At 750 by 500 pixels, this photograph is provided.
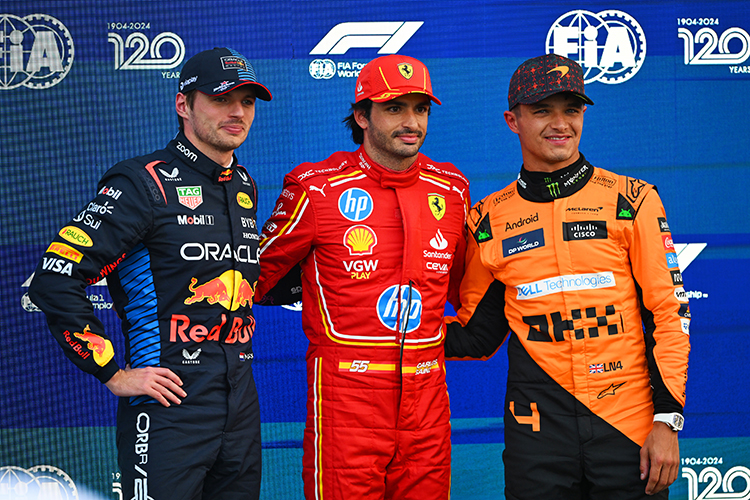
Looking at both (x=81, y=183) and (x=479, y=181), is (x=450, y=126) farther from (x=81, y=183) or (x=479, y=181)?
(x=81, y=183)

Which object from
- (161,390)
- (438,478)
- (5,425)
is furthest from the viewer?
(5,425)

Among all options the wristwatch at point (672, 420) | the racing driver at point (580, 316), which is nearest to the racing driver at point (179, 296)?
the racing driver at point (580, 316)

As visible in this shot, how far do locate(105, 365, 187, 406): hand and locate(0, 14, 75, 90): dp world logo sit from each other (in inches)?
82.9

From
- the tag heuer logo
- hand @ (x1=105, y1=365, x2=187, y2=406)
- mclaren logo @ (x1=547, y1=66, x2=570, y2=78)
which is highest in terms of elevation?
mclaren logo @ (x1=547, y1=66, x2=570, y2=78)

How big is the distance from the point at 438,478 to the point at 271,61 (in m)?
2.23

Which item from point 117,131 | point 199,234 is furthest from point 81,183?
point 199,234

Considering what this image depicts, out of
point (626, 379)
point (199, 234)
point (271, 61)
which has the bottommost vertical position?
point (626, 379)

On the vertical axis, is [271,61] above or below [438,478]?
above

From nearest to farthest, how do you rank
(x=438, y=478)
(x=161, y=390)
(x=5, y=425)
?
1. (x=161, y=390)
2. (x=438, y=478)
3. (x=5, y=425)

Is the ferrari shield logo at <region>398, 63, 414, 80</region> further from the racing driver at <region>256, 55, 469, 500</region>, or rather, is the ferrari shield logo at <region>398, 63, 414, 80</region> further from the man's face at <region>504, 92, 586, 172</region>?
the man's face at <region>504, 92, 586, 172</region>

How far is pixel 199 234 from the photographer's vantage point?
5.94 ft

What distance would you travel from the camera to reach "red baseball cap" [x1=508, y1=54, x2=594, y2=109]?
191 centimetres

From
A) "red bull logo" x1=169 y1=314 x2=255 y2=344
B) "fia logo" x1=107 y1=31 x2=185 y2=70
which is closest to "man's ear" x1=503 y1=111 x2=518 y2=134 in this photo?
"red bull logo" x1=169 y1=314 x2=255 y2=344

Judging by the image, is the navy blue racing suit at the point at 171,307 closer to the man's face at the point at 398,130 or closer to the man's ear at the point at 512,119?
the man's face at the point at 398,130
